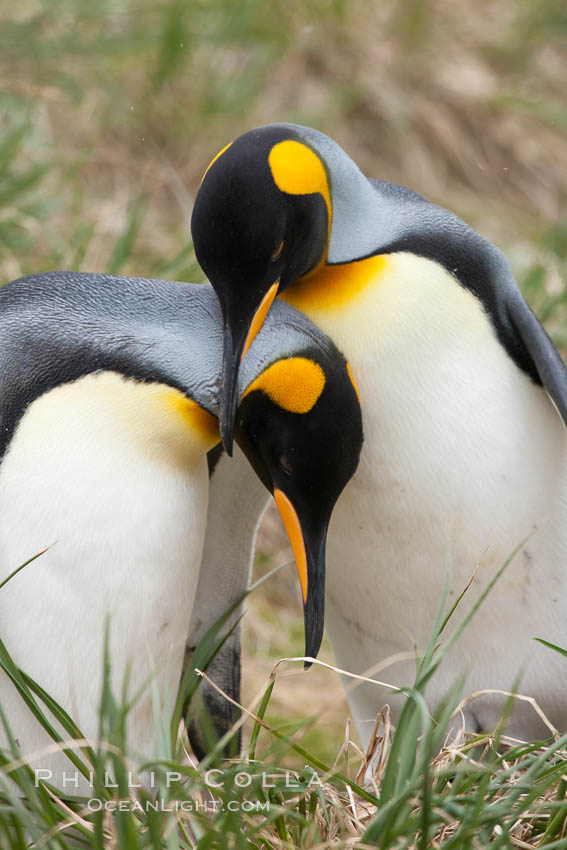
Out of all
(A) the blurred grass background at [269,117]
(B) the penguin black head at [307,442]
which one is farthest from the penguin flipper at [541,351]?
(A) the blurred grass background at [269,117]

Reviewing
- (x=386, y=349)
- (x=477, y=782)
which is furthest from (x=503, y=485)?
(x=477, y=782)

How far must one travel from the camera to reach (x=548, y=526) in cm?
296

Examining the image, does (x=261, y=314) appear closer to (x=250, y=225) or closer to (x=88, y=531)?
(x=250, y=225)

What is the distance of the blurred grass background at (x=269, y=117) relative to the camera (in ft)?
16.0

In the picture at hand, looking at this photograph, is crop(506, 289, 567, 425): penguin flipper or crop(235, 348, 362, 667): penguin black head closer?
crop(235, 348, 362, 667): penguin black head

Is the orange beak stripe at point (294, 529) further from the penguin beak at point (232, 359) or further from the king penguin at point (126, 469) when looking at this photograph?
the penguin beak at point (232, 359)

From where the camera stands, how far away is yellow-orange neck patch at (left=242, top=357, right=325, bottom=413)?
99.5 inches

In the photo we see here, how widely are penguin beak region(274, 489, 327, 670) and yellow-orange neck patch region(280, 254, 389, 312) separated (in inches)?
18.8

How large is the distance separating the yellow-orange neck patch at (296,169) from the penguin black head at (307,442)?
37 cm

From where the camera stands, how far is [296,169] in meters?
2.57

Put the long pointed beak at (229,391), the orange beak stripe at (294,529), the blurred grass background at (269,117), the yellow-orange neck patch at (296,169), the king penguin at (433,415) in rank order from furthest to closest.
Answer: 1. the blurred grass background at (269,117)
2. the king penguin at (433,415)
3. the orange beak stripe at (294,529)
4. the yellow-orange neck patch at (296,169)
5. the long pointed beak at (229,391)

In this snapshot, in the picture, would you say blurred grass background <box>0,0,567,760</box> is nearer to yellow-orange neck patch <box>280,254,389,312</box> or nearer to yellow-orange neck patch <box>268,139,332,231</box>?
yellow-orange neck patch <box>280,254,389,312</box>

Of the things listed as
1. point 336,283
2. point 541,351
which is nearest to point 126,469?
point 336,283

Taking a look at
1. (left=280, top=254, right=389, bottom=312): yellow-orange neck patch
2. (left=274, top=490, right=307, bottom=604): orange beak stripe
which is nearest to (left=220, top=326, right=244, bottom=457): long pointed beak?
(left=274, top=490, right=307, bottom=604): orange beak stripe
